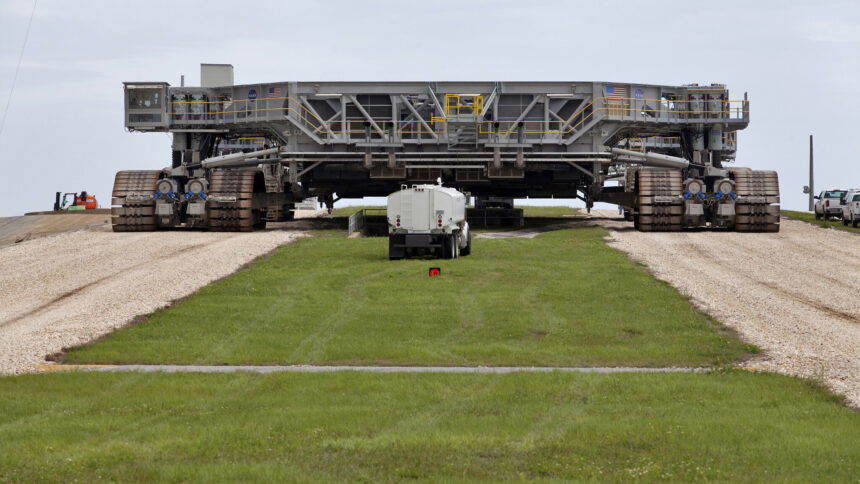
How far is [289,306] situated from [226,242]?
17.4 meters

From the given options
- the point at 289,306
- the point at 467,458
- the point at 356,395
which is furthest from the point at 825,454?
the point at 289,306

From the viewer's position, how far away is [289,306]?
25828 millimetres

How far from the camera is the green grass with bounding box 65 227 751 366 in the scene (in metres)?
20.0

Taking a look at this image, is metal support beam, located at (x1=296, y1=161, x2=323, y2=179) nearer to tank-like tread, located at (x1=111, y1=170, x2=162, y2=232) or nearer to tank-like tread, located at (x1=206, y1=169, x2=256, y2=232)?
tank-like tread, located at (x1=206, y1=169, x2=256, y2=232)

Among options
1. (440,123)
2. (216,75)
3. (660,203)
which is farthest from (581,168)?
(216,75)

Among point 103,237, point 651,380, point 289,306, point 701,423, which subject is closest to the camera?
point 701,423

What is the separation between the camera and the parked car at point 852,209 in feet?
175

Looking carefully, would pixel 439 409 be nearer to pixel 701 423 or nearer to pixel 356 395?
pixel 356 395

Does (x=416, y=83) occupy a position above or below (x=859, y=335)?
above

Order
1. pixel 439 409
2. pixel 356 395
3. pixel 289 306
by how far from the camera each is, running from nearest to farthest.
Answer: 1. pixel 439 409
2. pixel 356 395
3. pixel 289 306

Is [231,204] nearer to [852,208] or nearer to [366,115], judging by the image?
[366,115]

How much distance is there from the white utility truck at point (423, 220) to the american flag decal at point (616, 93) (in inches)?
673

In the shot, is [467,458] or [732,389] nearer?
[467,458]

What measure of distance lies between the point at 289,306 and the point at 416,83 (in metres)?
25.5
